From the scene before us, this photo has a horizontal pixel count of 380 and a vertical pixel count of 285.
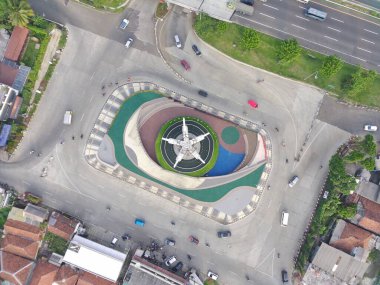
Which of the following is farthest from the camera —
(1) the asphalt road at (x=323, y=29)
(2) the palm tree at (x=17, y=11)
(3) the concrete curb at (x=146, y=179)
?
(1) the asphalt road at (x=323, y=29)

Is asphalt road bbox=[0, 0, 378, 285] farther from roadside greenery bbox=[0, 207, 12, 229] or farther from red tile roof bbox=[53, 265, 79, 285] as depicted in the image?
red tile roof bbox=[53, 265, 79, 285]

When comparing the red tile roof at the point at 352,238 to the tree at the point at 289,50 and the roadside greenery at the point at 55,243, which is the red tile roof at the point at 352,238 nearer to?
the tree at the point at 289,50

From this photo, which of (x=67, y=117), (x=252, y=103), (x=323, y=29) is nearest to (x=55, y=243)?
(x=67, y=117)

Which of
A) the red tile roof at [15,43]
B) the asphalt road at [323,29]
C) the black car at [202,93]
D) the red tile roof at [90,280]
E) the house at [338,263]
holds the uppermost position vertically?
the asphalt road at [323,29]

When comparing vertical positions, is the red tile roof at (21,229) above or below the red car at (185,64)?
below

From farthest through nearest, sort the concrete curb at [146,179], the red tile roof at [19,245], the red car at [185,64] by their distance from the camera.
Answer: the red car at [185,64]
the concrete curb at [146,179]
the red tile roof at [19,245]

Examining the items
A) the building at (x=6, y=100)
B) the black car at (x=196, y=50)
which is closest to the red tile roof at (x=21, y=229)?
the building at (x=6, y=100)
